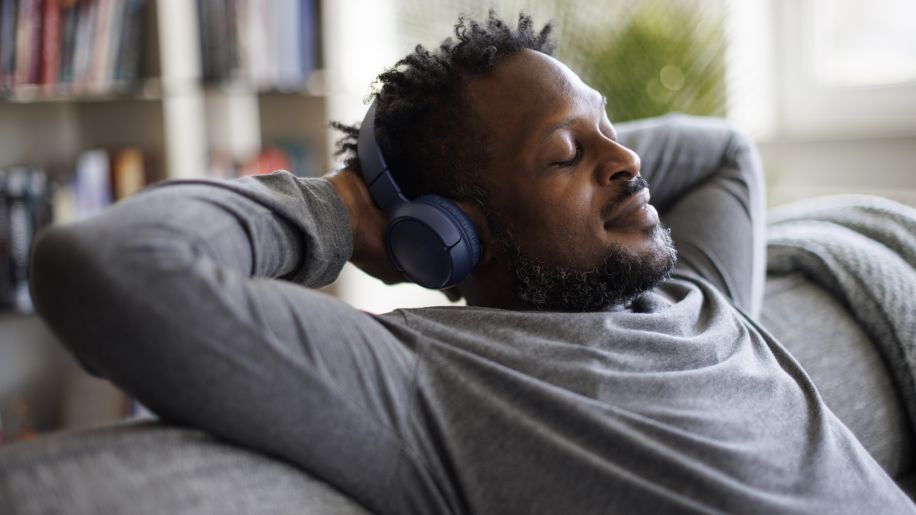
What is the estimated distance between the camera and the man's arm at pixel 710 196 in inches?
51.0

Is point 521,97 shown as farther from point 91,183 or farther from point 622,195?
point 91,183

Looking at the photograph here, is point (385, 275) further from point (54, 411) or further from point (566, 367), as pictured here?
point (54, 411)

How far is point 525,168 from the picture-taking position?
1.09m

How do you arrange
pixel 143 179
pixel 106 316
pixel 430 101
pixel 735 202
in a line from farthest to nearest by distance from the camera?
pixel 143 179 < pixel 735 202 < pixel 430 101 < pixel 106 316

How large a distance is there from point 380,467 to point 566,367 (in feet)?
0.72

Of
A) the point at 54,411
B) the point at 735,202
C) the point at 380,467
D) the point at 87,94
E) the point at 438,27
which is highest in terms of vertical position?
the point at 438,27

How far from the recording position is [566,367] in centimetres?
88

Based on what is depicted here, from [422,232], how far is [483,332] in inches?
6.0

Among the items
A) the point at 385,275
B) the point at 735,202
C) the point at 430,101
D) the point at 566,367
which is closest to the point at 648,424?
the point at 566,367

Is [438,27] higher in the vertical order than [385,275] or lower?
higher

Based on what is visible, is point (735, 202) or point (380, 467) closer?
point (380, 467)

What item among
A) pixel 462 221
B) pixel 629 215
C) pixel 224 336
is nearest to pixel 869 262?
pixel 629 215

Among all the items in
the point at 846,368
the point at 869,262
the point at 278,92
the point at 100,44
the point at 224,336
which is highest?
the point at 100,44

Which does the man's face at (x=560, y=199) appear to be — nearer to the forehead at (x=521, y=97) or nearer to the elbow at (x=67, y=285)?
the forehead at (x=521, y=97)
